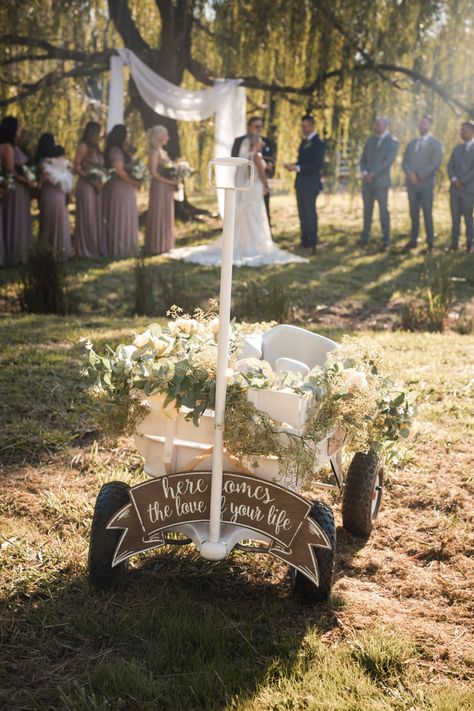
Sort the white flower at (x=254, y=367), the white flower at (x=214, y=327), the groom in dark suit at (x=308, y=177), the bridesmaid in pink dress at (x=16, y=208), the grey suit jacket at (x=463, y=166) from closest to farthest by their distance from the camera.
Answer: the white flower at (x=254, y=367)
the white flower at (x=214, y=327)
the bridesmaid in pink dress at (x=16, y=208)
the groom in dark suit at (x=308, y=177)
the grey suit jacket at (x=463, y=166)

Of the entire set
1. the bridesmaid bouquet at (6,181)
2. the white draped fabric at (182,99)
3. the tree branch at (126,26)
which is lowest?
the bridesmaid bouquet at (6,181)

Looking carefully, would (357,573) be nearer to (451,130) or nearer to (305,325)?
(305,325)

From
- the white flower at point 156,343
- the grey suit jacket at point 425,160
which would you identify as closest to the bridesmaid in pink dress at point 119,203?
the grey suit jacket at point 425,160

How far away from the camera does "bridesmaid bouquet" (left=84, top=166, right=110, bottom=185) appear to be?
40.0ft

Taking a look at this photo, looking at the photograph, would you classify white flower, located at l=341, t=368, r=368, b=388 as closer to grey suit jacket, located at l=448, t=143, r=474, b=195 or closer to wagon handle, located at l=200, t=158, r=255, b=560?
wagon handle, located at l=200, t=158, r=255, b=560

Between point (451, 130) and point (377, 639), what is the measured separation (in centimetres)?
1305

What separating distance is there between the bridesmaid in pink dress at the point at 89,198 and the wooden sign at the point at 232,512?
31.9ft

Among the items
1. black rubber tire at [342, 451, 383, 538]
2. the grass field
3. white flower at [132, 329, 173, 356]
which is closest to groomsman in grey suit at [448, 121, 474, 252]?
the grass field

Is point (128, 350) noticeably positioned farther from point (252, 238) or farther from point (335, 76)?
point (335, 76)

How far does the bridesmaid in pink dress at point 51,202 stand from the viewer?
11.8 meters

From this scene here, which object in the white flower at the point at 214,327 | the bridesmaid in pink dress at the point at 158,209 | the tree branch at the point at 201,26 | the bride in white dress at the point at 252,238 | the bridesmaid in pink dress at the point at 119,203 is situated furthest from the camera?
the tree branch at the point at 201,26

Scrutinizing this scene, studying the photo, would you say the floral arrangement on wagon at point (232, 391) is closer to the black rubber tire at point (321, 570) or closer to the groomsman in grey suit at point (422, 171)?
the black rubber tire at point (321, 570)

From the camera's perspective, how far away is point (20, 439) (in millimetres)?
4820

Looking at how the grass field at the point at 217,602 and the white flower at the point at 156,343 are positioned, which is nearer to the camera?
the grass field at the point at 217,602
